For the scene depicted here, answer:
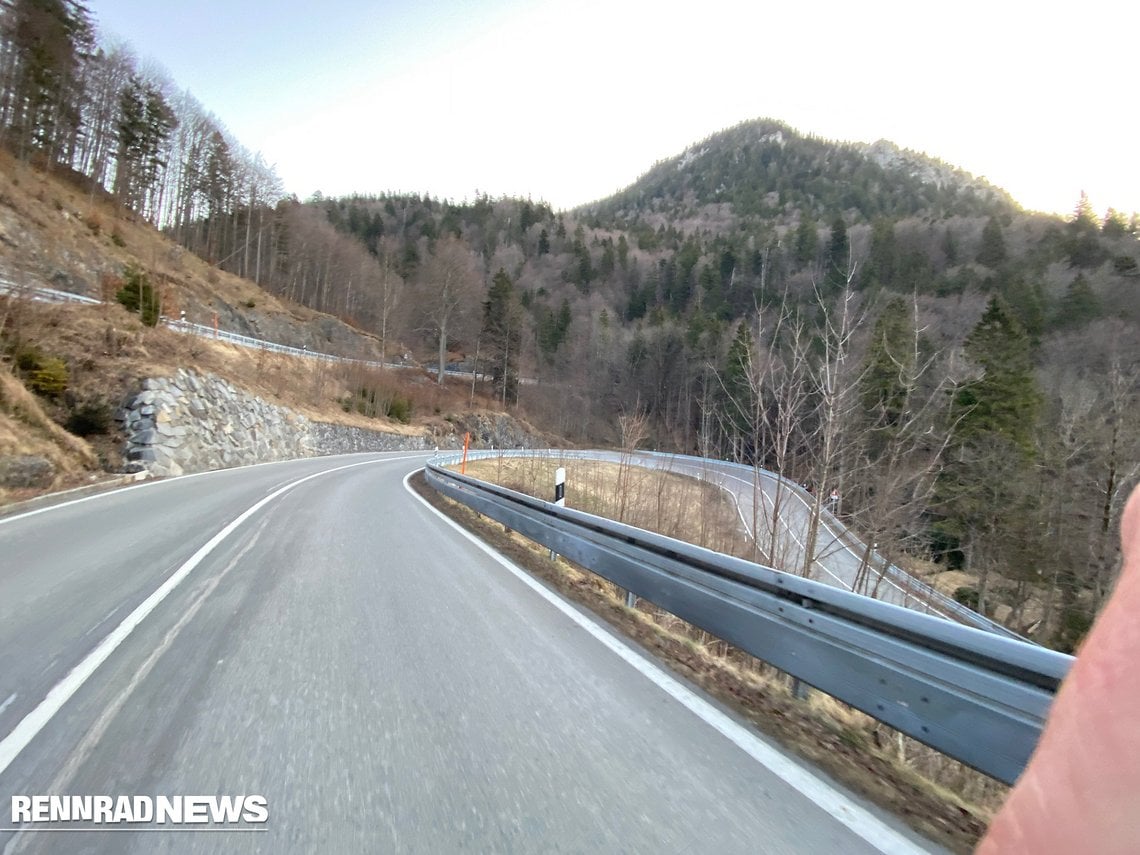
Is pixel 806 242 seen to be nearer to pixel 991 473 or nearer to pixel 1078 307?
pixel 1078 307

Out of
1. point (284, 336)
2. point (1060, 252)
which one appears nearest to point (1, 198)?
point (284, 336)

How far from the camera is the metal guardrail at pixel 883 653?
2479 mm

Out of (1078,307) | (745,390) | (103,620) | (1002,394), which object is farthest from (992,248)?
(103,620)

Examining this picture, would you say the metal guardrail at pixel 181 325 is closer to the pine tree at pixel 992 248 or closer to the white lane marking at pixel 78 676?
the white lane marking at pixel 78 676

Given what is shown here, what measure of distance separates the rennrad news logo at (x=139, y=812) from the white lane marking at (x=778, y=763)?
2.33m

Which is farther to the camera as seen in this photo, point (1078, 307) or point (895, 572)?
point (1078, 307)

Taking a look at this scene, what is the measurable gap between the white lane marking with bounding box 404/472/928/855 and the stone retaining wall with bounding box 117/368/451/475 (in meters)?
16.8

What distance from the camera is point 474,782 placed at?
9.34 ft

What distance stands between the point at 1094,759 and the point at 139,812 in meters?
3.20

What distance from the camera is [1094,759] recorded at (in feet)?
3.66

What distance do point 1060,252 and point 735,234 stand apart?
223 ft

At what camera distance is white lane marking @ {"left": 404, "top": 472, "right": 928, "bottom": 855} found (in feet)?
8.39

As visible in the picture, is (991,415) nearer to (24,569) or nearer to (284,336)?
(24,569)

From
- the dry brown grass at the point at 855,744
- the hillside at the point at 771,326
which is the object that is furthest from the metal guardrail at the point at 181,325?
the dry brown grass at the point at 855,744
